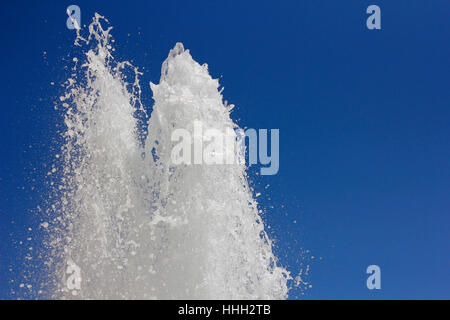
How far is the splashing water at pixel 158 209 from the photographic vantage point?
952 cm

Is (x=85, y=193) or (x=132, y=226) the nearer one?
(x=132, y=226)

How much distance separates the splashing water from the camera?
31.2ft

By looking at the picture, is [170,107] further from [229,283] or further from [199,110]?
[229,283]

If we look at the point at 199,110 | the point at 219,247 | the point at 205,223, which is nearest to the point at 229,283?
the point at 219,247

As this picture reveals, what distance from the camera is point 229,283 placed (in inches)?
371

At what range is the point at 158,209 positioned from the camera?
33.6 feet

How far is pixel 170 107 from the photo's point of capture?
37.2ft

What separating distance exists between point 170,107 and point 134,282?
4635mm

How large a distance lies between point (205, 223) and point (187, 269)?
1.14 metres
